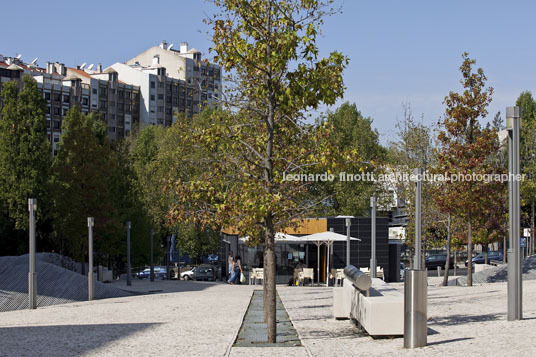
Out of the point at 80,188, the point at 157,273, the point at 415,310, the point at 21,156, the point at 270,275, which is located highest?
the point at 21,156

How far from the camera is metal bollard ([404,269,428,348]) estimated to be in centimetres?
1112

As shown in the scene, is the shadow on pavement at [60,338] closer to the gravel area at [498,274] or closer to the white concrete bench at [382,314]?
the white concrete bench at [382,314]

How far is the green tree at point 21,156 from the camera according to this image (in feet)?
121

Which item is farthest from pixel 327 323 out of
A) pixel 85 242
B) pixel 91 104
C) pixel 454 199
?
pixel 91 104

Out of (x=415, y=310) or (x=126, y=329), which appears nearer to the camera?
(x=415, y=310)

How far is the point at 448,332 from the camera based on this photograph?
42.5 feet

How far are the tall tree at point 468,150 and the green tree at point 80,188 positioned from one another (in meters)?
16.0

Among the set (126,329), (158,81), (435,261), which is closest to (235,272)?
(126,329)

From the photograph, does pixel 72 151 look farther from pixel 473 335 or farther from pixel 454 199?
pixel 473 335

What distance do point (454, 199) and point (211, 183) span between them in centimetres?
1656

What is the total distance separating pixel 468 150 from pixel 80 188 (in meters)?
17.6

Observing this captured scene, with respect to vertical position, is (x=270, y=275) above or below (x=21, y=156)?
below

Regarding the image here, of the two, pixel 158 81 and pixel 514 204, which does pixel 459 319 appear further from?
pixel 158 81

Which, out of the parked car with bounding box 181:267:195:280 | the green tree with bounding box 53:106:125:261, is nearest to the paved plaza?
the green tree with bounding box 53:106:125:261
